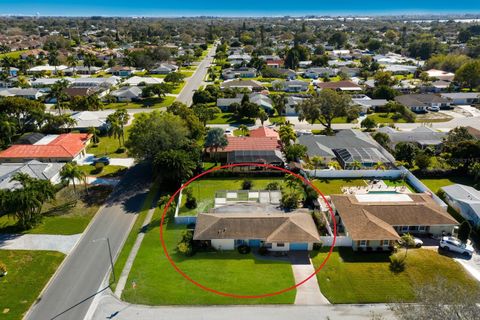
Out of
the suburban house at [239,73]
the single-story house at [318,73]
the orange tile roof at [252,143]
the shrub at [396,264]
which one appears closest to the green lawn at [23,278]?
the orange tile roof at [252,143]

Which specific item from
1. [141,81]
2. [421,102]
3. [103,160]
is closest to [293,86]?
[421,102]

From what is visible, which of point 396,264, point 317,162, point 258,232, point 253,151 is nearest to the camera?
point 396,264

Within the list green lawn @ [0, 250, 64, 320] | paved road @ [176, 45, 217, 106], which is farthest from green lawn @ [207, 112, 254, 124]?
green lawn @ [0, 250, 64, 320]

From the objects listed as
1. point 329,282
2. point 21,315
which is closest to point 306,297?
point 329,282

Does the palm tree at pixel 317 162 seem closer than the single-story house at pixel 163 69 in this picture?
Yes

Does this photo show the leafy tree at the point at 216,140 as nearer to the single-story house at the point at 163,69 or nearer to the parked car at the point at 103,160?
the parked car at the point at 103,160

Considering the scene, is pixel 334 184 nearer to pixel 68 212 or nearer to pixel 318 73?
pixel 68 212

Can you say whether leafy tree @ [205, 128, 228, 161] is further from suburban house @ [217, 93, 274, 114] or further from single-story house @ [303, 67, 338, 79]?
single-story house @ [303, 67, 338, 79]
